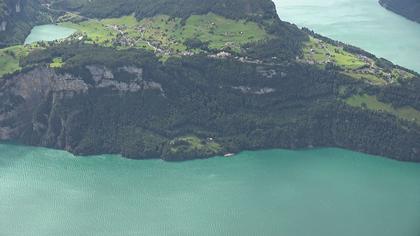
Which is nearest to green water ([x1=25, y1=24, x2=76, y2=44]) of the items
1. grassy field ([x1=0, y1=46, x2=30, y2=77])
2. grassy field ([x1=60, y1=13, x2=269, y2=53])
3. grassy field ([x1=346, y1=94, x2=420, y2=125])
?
grassy field ([x1=60, y1=13, x2=269, y2=53])

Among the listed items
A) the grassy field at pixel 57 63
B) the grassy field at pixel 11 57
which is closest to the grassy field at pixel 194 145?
the grassy field at pixel 57 63

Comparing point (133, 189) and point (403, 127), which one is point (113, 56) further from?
point (403, 127)

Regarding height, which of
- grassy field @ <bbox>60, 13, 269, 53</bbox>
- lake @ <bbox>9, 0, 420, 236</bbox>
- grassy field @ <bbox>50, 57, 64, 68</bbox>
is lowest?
lake @ <bbox>9, 0, 420, 236</bbox>

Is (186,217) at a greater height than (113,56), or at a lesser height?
lesser

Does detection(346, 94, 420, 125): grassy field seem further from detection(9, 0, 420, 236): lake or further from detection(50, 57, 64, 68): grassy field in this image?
detection(50, 57, 64, 68): grassy field

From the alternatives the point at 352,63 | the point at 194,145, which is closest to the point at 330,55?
the point at 352,63

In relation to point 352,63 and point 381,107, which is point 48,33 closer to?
point 352,63

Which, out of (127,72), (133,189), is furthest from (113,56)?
(133,189)
